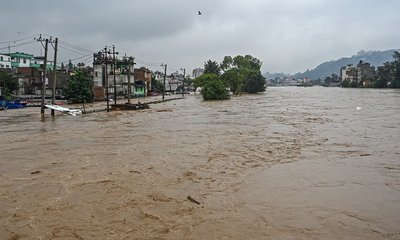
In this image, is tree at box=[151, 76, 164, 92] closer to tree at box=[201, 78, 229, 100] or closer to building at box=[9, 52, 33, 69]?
building at box=[9, 52, 33, 69]

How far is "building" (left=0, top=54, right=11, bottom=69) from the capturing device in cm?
7625

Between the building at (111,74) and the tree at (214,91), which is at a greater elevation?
the building at (111,74)

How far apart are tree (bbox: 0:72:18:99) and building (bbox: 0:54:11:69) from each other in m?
25.1

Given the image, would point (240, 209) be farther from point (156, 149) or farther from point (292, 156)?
point (156, 149)

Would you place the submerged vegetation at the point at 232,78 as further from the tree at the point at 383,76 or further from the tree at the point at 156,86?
the tree at the point at 383,76

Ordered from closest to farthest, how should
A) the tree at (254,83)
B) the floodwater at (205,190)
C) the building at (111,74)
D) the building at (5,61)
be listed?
1. the floodwater at (205,190)
2. the building at (111,74)
3. the building at (5,61)
4. the tree at (254,83)

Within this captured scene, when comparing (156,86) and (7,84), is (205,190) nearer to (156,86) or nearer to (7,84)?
(7,84)

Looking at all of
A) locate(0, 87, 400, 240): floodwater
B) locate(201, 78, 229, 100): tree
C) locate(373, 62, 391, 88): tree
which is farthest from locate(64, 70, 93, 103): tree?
locate(373, 62, 391, 88): tree

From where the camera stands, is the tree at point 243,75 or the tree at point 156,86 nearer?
the tree at point 243,75

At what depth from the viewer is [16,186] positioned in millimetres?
8789

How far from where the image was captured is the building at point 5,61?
250 feet

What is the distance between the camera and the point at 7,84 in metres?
53.7

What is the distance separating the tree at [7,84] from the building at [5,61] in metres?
25.1

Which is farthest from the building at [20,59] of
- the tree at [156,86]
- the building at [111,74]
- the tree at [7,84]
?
the tree at [156,86]
